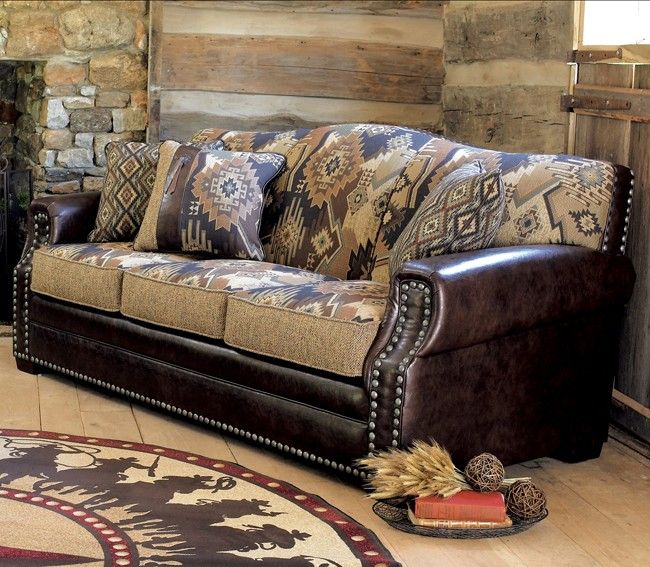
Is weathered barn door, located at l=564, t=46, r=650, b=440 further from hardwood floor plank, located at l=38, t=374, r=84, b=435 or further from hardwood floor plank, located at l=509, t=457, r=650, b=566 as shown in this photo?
hardwood floor plank, located at l=38, t=374, r=84, b=435

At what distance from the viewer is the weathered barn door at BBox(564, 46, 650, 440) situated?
12.4 ft

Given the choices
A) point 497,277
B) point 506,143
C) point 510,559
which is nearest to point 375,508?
point 510,559

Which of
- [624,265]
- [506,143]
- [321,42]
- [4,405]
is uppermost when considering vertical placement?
[321,42]

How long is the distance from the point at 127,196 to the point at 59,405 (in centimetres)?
91

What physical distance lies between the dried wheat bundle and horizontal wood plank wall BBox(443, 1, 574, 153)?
5.83 feet

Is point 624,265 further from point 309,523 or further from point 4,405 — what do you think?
point 4,405

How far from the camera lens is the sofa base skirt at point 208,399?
328 centimetres

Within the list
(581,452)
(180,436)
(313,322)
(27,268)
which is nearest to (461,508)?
(313,322)

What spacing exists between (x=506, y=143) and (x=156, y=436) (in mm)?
2118

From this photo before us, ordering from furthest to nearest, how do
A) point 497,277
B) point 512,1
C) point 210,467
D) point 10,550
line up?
point 512,1, point 210,467, point 497,277, point 10,550

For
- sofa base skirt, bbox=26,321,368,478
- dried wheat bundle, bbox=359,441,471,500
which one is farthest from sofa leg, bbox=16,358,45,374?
dried wheat bundle, bbox=359,441,471,500

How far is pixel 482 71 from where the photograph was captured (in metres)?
5.23

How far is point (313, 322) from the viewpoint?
131 inches

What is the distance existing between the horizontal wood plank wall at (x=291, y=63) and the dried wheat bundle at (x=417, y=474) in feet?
9.48
